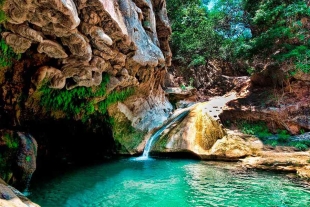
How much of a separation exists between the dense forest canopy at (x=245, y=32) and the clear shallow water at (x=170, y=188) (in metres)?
6.43

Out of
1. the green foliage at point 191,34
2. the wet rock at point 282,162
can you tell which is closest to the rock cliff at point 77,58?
the wet rock at point 282,162

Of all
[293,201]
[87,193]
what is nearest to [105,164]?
[87,193]

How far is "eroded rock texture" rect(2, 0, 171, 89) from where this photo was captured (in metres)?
5.46

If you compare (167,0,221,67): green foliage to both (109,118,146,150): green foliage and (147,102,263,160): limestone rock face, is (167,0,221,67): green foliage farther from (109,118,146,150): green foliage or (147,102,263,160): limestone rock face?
(109,118,146,150): green foliage

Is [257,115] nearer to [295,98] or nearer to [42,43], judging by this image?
[295,98]

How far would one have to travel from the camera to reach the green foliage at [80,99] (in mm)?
9554

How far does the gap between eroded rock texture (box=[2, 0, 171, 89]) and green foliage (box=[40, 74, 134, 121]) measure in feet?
2.43

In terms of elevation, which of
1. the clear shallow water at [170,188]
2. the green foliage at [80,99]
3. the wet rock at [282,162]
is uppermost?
the green foliage at [80,99]

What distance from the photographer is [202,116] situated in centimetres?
1378

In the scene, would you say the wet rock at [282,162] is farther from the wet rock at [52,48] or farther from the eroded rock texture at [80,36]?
the wet rock at [52,48]

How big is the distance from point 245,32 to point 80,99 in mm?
12389

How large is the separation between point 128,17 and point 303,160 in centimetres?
844

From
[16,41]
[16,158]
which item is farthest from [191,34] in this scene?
[16,158]

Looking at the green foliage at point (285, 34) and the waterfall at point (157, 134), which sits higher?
the green foliage at point (285, 34)
